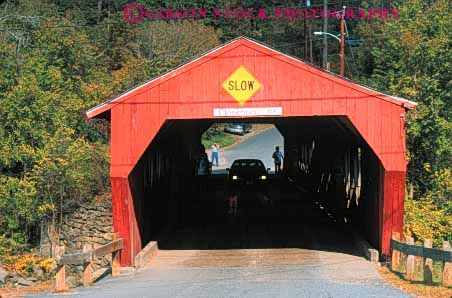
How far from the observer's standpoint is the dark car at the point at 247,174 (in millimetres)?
35312

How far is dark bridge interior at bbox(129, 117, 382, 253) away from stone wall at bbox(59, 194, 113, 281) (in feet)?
9.17

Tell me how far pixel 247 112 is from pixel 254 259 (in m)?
3.48

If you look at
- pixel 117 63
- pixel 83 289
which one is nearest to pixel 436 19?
pixel 83 289

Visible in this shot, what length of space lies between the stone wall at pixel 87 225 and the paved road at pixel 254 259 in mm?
2978

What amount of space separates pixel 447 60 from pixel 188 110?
1717 centimetres

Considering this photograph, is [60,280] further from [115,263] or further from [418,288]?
[418,288]

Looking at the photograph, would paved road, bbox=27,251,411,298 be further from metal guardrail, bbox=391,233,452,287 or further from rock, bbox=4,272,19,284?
rock, bbox=4,272,19,284

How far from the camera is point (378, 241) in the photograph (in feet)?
58.0

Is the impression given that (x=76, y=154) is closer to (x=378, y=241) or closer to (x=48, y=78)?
(x=48, y=78)

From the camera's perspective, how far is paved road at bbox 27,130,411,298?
43.6 ft

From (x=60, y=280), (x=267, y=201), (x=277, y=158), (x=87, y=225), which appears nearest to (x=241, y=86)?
(x=60, y=280)

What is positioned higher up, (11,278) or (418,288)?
(418,288)

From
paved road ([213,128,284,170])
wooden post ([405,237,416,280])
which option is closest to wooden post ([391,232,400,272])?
wooden post ([405,237,416,280])

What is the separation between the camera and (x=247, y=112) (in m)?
17.4
